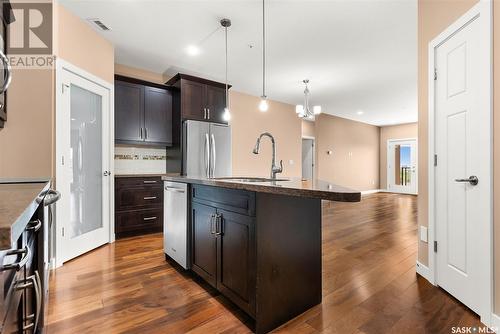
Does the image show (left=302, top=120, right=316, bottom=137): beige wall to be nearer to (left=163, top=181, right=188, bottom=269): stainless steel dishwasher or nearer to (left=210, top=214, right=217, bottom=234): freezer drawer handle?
(left=163, top=181, right=188, bottom=269): stainless steel dishwasher

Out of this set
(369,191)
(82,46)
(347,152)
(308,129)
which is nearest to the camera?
(82,46)

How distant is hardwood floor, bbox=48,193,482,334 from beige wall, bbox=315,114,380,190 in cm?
482

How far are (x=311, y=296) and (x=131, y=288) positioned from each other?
147 centimetres

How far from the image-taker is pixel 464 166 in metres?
1.83

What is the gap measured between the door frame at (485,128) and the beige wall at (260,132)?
146 inches

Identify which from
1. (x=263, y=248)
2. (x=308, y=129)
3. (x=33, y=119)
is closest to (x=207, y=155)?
(x=33, y=119)

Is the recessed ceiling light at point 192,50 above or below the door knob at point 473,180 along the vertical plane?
above

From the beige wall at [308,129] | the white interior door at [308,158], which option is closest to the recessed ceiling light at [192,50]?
the beige wall at [308,129]

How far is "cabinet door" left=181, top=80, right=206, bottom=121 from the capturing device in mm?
4066

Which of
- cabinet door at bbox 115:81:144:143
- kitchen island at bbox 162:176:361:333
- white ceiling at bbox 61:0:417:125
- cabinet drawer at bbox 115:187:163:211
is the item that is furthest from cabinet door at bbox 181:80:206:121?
kitchen island at bbox 162:176:361:333

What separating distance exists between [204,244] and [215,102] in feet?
9.95

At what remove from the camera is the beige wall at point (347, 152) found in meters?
7.61

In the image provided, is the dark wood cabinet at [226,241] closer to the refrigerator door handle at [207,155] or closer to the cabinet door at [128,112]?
the refrigerator door handle at [207,155]

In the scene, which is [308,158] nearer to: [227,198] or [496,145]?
[496,145]
